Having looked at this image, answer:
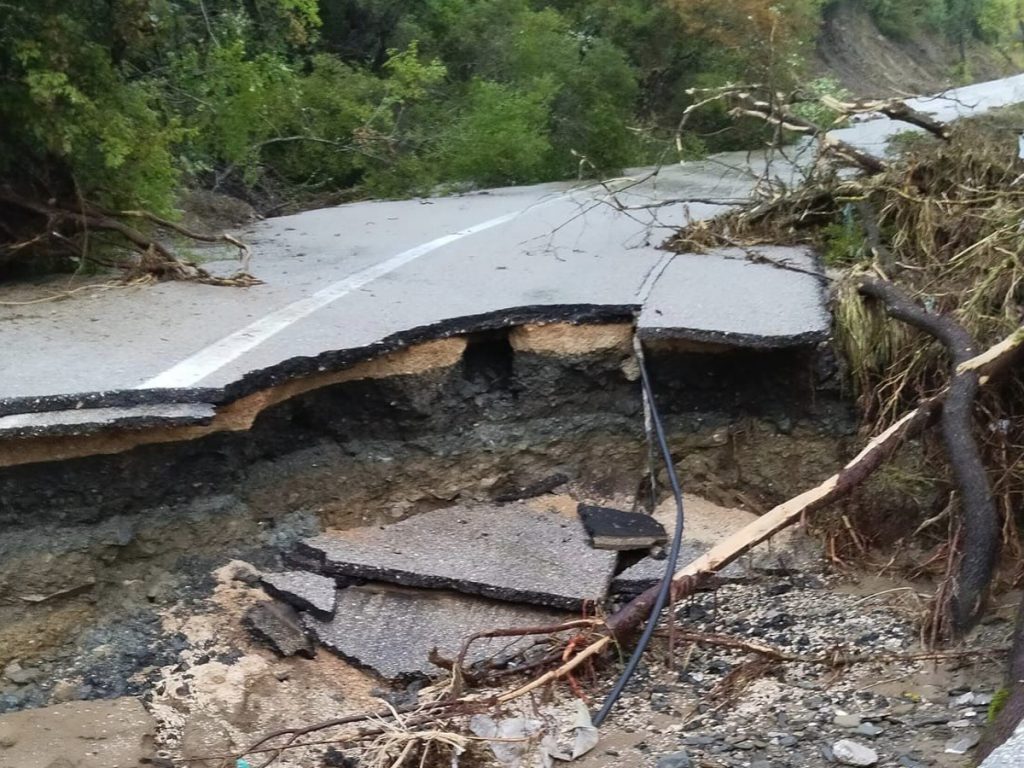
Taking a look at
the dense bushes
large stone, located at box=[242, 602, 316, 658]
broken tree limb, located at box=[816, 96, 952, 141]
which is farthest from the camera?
broken tree limb, located at box=[816, 96, 952, 141]

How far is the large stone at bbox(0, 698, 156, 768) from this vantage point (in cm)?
353

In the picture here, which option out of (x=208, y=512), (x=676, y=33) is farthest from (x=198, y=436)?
(x=676, y=33)

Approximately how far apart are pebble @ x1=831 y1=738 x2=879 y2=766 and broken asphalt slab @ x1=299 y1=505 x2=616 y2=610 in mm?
1450

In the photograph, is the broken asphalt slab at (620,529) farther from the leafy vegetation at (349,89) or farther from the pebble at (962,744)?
the leafy vegetation at (349,89)

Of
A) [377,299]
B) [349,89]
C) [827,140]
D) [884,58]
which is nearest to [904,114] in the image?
[827,140]

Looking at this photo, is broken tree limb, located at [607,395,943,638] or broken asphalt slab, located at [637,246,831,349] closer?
broken tree limb, located at [607,395,943,638]

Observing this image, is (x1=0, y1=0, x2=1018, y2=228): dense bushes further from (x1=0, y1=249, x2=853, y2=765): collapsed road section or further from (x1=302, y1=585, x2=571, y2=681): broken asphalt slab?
(x1=302, y1=585, x2=571, y2=681): broken asphalt slab

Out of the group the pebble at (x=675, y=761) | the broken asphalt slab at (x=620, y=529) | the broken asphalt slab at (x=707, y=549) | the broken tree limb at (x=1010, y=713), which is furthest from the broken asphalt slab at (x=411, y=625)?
the broken tree limb at (x=1010, y=713)

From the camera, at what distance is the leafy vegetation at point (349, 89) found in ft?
18.5

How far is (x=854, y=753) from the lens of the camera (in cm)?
324

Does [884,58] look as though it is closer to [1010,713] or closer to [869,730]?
[869,730]

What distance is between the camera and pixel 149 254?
6129mm

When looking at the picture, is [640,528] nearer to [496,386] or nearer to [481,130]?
[496,386]

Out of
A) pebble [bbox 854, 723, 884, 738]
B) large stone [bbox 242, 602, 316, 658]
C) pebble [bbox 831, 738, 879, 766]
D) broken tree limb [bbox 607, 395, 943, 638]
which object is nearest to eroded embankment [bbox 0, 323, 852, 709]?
large stone [bbox 242, 602, 316, 658]
